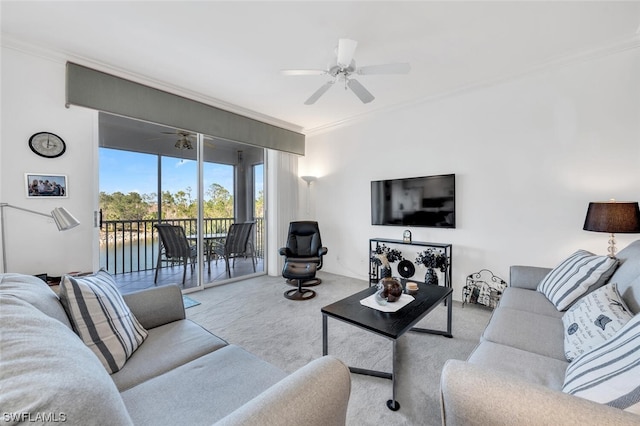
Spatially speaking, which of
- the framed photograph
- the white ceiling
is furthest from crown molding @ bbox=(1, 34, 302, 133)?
the framed photograph

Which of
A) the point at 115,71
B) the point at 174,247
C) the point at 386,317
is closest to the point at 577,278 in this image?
the point at 386,317

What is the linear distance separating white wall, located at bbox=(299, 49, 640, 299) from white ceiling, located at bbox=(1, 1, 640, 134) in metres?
0.28

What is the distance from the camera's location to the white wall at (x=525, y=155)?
96.1 inches

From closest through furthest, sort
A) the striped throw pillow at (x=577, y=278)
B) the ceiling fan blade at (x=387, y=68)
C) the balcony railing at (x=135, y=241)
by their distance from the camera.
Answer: the striped throw pillow at (x=577, y=278), the ceiling fan blade at (x=387, y=68), the balcony railing at (x=135, y=241)

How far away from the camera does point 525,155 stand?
2861mm

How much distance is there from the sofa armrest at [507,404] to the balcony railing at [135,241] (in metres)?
3.72

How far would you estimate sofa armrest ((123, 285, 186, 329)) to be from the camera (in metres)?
1.58

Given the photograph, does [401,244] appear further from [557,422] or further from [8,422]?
[8,422]

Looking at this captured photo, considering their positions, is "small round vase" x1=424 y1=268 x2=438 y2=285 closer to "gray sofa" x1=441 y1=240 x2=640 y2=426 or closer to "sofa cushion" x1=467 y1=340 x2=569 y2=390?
"gray sofa" x1=441 y1=240 x2=640 y2=426

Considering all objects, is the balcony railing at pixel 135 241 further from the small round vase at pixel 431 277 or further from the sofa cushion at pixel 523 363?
the sofa cushion at pixel 523 363

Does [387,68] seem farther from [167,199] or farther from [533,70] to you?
[167,199]

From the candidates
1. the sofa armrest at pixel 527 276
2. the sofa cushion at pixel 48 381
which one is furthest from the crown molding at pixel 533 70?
the sofa cushion at pixel 48 381

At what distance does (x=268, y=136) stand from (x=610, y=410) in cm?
436

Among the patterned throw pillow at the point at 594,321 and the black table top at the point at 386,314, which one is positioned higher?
the patterned throw pillow at the point at 594,321
